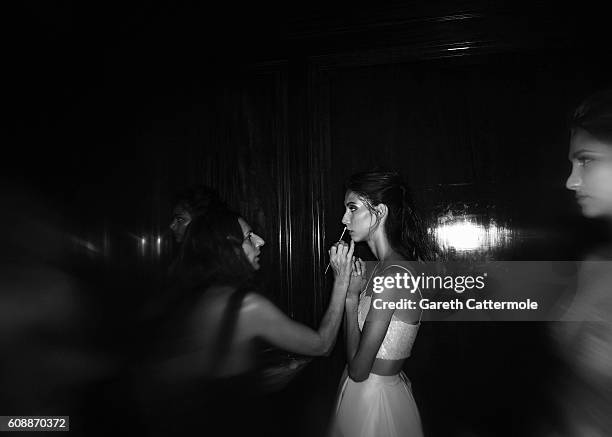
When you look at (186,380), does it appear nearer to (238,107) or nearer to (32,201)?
(238,107)

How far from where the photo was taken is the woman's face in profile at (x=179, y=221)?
82.3 inches

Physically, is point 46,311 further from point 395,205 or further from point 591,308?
point 591,308

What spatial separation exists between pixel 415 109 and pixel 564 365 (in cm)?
130

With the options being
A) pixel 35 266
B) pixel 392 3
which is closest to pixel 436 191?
pixel 392 3

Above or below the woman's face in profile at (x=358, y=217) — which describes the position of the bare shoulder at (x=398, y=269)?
below

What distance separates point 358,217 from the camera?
157cm

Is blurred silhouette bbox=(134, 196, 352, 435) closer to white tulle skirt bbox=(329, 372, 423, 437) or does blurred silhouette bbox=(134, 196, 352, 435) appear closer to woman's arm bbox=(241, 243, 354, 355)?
woman's arm bbox=(241, 243, 354, 355)

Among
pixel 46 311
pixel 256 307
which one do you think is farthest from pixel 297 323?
pixel 46 311

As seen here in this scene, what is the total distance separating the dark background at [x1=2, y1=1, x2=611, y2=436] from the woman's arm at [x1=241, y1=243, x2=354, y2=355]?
388 millimetres

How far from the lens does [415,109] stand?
6.13 ft

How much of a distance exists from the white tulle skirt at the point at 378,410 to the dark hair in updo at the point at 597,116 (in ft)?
3.54

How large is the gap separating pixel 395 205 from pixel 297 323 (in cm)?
60

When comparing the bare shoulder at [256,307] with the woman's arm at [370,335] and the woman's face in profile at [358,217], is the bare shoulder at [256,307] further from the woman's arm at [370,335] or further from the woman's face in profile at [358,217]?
the woman's face in profile at [358,217]

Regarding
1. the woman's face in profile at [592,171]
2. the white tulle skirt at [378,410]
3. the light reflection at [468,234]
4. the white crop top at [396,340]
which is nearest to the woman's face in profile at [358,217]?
the white crop top at [396,340]
